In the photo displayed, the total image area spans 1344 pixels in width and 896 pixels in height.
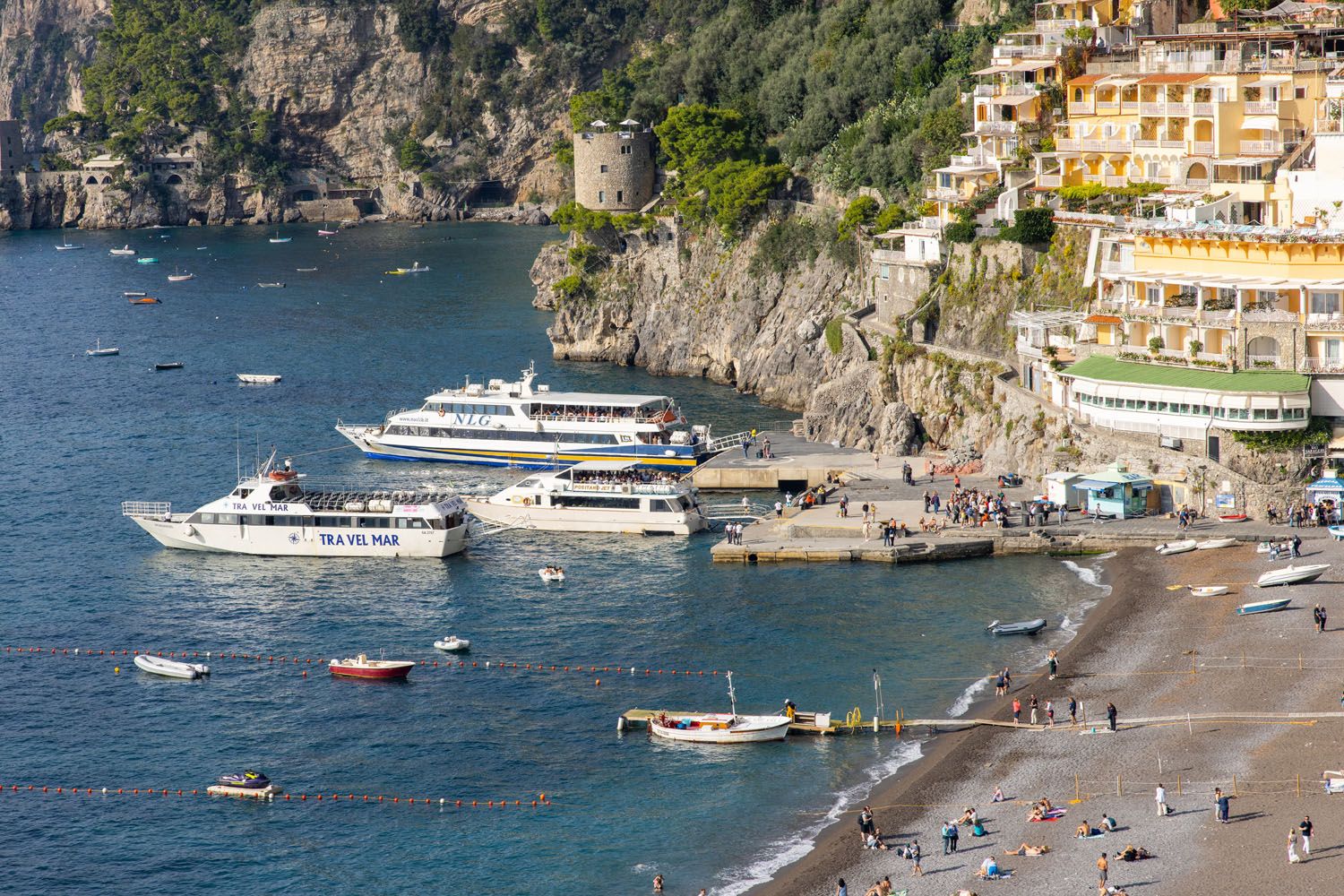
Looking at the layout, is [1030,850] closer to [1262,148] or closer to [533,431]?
[1262,148]

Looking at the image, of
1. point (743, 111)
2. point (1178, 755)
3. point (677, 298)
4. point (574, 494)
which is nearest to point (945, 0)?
point (743, 111)

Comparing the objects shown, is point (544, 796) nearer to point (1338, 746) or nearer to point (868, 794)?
point (868, 794)

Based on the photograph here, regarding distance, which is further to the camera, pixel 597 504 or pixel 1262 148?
pixel 1262 148

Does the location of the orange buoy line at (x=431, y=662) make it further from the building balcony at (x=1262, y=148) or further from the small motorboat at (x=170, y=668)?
the building balcony at (x=1262, y=148)

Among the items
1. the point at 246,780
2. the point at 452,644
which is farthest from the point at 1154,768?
the point at 246,780

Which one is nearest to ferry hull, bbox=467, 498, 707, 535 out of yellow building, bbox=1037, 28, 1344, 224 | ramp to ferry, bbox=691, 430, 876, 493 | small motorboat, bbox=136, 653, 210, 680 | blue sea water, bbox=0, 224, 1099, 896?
blue sea water, bbox=0, 224, 1099, 896
